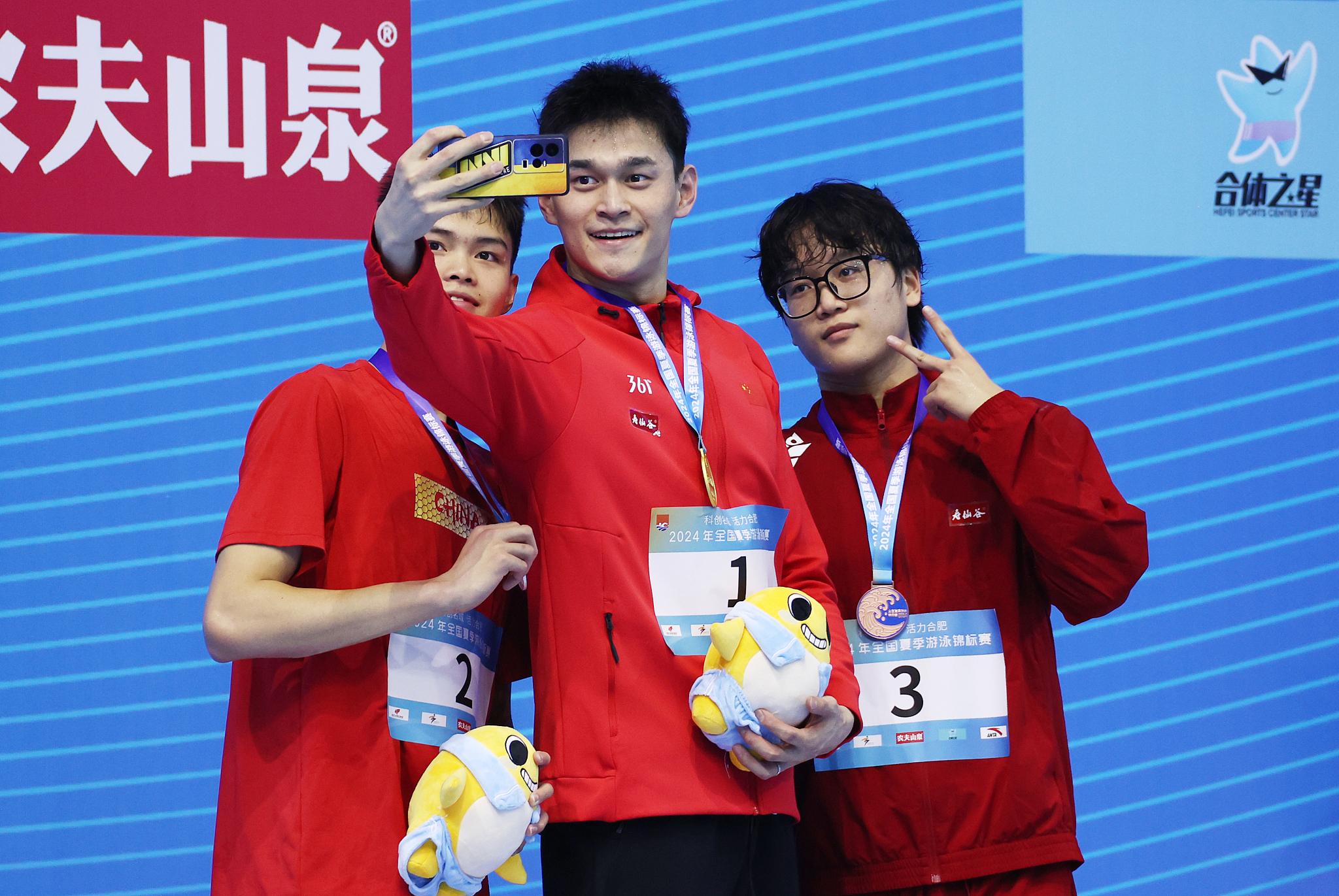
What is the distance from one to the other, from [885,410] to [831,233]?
0.36 meters

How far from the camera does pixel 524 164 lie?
59.1 inches

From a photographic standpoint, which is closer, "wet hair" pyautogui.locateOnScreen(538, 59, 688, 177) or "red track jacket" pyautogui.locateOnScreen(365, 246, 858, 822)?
"red track jacket" pyautogui.locateOnScreen(365, 246, 858, 822)

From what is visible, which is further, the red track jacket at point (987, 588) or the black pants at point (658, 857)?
the red track jacket at point (987, 588)

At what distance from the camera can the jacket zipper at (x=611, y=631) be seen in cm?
173

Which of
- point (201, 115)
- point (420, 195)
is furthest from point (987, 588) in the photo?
point (201, 115)

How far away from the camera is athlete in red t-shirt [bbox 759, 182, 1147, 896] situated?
206cm

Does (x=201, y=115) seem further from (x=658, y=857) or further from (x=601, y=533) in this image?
(x=658, y=857)

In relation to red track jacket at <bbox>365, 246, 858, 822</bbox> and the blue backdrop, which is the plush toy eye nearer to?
red track jacket at <bbox>365, 246, 858, 822</bbox>

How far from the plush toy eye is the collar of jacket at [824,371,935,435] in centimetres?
97

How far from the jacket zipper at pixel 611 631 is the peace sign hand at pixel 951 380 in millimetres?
787

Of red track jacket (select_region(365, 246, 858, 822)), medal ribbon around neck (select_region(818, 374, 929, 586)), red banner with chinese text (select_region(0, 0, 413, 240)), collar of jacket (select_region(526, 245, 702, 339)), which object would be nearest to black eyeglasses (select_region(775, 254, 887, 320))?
medal ribbon around neck (select_region(818, 374, 929, 586))

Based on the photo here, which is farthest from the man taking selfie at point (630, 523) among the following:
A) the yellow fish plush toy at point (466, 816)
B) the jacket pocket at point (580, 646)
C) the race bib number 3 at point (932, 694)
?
the race bib number 3 at point (932, 694)

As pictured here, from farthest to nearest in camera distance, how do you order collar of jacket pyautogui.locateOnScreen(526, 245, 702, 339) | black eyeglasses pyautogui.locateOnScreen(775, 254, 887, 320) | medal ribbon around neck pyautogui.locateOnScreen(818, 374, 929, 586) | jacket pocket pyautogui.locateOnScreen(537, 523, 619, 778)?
black eyeglasses pyautogui.locateOnScreen(775, 254, 887, 320) → medal ribbon around neck pyautogui.locateOnScreen(818, 374, 929, 586) → collar of jacket pyautogui.locateOnScreen(526, 245, 702, 339) → jacket pocket pyautogui.locateOnScreen(537, 523, 619, 778)

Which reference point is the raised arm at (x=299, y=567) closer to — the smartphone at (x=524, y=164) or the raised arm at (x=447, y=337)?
the raised arm at (x=447, y=337)
